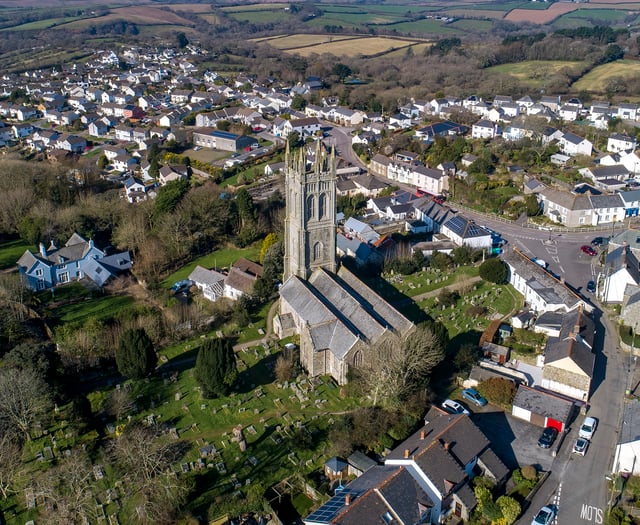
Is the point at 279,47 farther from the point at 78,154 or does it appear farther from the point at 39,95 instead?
the point at 78,154

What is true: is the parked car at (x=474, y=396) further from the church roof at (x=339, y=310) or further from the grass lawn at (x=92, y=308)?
the grass lawn at (x=92, y=308)

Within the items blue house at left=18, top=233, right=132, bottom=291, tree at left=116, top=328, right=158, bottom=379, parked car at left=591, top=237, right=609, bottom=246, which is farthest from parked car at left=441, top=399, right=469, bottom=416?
blue house at left=18, top=233, right=132, bottom=291

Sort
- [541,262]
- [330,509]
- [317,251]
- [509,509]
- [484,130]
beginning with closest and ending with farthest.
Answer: [330,509] < [509,509] < [317,251] < [541,262] < [484,130]

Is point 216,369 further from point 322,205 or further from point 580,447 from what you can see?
point 580,447

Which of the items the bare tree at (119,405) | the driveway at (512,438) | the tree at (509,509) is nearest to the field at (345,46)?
the driveway at (512,438)

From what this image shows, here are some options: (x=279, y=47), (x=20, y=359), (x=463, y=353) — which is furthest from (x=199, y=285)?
(x=279, y=47)

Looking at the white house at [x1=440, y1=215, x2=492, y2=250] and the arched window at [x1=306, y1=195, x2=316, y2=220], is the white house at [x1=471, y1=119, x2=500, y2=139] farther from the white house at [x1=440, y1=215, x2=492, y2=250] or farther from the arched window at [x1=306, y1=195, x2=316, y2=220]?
the arched window at [x1=306, y1=195, x2=316, y2=220]

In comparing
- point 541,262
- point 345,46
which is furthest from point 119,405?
point 345,46
